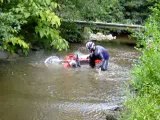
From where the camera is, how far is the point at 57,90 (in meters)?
10.4

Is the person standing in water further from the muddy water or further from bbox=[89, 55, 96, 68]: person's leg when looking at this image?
the muddy water

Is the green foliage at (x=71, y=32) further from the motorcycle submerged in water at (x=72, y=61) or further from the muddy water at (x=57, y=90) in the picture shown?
the motorcycle submerged in water at (x=72, y=61)

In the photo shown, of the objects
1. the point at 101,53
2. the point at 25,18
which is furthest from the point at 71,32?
the point at 25,18

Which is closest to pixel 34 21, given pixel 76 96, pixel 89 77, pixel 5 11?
pixel 5 11

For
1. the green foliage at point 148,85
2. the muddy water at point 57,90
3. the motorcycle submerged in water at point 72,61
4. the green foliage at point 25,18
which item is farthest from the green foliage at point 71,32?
the green foliage at point 148,85

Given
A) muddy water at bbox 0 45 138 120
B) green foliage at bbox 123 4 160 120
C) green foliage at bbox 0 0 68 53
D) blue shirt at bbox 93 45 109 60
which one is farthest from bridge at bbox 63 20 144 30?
green foliage at bbox 123 4 160 120

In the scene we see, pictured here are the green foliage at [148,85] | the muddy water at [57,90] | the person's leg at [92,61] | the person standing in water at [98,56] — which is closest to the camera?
the green foliage at [148,85]

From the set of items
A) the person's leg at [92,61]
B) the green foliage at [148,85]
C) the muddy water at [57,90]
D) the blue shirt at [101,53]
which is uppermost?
the green foliage at [148,85]

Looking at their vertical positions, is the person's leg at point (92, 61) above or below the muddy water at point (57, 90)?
above

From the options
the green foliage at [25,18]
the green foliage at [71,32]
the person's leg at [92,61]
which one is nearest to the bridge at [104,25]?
the green foliage at [71,32]

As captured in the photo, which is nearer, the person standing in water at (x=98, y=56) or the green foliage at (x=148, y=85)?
the green foliage at (x=148, y=85)

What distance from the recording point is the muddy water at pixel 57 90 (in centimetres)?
863

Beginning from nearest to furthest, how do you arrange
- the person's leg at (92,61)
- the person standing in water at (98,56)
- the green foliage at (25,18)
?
the green foliage at (25,18) → the person standing in water at (98,56) → the person's leg at (92,61)

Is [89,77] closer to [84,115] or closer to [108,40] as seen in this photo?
[84,115]
